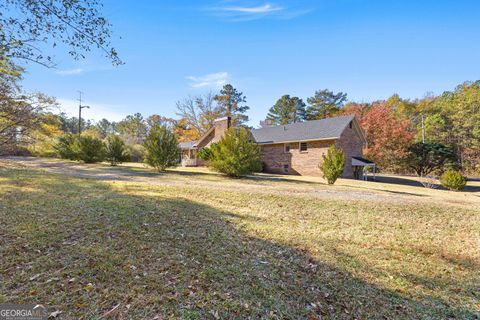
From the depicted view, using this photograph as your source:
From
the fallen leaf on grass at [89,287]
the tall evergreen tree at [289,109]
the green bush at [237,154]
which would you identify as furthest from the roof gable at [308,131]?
the tall evergreen tree at [289,109]

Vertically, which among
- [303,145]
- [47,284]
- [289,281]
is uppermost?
[303,145]

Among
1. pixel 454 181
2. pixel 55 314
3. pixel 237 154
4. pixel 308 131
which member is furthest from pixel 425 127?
pixel 55 314

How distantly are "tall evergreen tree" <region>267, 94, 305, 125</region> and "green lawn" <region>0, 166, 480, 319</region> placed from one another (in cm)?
4156

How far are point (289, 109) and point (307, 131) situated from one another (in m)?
26.6

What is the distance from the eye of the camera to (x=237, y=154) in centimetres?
1418

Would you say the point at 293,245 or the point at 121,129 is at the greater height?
the point at 121,129

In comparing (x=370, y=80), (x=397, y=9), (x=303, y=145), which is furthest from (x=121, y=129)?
(x=397, y=9)

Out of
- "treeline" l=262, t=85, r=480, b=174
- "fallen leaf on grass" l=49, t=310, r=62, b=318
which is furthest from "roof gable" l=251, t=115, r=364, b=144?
"fallen leaf on grass" l=49, t=310, r=62, b=318

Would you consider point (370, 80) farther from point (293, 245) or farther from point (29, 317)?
point (29, 317)

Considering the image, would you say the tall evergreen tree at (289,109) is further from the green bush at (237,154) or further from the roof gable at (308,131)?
the green bush at (237,154)

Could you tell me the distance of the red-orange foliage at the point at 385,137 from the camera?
24953 mm

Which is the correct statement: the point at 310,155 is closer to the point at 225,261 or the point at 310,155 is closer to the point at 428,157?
the point at 428,157

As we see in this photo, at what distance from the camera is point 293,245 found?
4523mm

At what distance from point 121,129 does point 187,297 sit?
2675 inches
